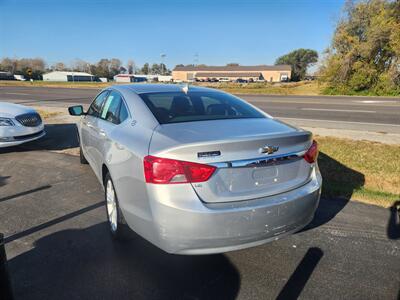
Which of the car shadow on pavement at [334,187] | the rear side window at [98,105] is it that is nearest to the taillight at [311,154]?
the car shadow on pavement at [334,187]

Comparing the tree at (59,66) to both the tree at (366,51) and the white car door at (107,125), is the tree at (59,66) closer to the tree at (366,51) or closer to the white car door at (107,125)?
the tree at (366,51)

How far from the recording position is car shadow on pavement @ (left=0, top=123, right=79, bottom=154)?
748cm

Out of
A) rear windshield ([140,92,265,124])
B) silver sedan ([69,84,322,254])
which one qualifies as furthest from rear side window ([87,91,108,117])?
silver sedan ([69,84,322,254])

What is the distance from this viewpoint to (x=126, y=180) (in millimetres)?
2727

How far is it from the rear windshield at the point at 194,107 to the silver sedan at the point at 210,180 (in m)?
0.03

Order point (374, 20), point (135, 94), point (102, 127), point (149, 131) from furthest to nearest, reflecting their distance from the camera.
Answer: point (374, 20) < point (102, 127) < point (135, 94) < point (149, 131)

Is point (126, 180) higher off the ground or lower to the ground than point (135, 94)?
lower

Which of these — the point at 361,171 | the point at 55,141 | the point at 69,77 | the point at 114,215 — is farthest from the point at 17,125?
the point at 69,77

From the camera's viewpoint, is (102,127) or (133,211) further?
(102,127)

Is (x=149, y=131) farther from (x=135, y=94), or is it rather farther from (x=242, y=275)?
(x=242, y=275)

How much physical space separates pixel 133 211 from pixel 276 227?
1197mm

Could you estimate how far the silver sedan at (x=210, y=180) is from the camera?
2248 mm

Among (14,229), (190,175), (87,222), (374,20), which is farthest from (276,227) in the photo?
(374,20)

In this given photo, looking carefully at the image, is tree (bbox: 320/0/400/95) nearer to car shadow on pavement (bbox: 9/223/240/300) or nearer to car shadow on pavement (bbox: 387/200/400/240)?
car shadow on pavement (bbox: 387/200/400/240)
